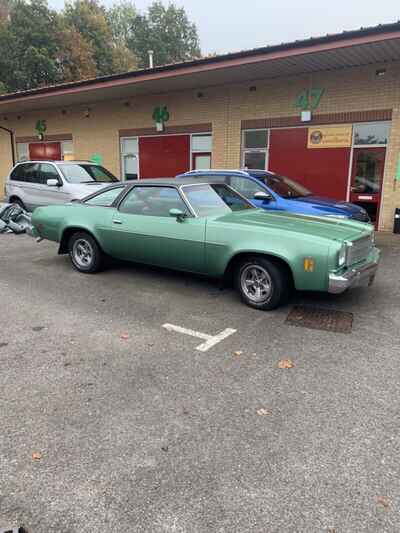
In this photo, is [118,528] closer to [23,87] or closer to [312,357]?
[312,357]

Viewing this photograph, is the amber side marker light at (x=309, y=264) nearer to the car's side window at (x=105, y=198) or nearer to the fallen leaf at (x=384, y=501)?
the fallen leaf at (x=384, y=501)

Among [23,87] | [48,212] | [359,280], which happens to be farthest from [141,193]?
[23,87]

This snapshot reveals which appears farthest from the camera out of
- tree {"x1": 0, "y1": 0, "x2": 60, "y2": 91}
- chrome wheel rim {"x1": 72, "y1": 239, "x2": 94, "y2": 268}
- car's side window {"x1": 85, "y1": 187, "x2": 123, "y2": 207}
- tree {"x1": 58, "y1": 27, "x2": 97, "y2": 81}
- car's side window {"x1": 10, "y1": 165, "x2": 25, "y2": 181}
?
tree {"x1": 58, "y1": 27, "x2": 97, "y2": 81}

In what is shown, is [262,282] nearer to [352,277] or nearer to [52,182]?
[352,277]

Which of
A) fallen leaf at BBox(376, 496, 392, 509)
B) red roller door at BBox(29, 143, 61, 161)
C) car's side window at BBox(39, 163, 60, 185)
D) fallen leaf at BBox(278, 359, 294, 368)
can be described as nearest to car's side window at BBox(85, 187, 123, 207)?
fallen leaf at BBox(278, 359, 294, 368)

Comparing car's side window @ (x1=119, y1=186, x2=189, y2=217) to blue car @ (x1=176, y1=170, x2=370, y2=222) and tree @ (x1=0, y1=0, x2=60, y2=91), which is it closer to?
blue car @ (x1=176, y1=170, x2=370, y2=222)

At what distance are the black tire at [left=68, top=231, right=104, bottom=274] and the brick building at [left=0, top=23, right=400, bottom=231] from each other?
21.2ft

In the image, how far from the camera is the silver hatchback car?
1030 cm

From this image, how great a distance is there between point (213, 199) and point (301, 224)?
1338 mm

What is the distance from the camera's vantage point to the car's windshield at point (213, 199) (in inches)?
Result: 223

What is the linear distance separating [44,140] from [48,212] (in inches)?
530

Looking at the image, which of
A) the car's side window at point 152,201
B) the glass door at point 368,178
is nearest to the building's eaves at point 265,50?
the glass door at point 368,178

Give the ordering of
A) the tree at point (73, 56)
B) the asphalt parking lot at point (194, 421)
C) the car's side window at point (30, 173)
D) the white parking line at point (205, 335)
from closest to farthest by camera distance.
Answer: the asphalt parking lot at point (194, 421) < the white parking line at point (205, 335) < the car's side window at point (30, 173) < the tree at point (73, 56)

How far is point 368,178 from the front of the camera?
11070 mm
